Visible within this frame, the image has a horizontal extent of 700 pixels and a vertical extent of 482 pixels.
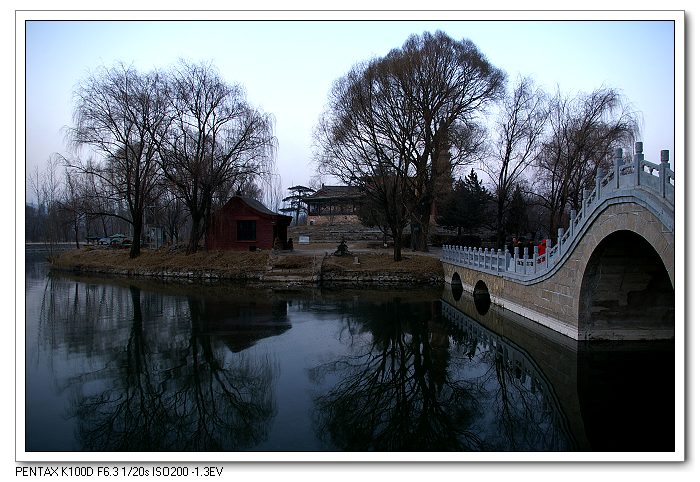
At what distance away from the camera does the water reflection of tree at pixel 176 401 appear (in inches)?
276

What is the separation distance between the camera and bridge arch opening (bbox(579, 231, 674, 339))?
Answer: 35.1 feet

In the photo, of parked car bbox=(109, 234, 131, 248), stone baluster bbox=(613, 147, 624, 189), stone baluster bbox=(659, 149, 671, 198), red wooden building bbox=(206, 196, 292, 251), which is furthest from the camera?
parked car bbox=(109, 234, 131, 248)

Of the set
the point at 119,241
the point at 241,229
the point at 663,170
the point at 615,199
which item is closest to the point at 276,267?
the point at 241,229

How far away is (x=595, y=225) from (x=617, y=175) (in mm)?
1344

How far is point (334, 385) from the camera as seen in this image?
30.7 feet

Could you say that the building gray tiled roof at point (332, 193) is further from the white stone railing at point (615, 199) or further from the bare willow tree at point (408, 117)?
the white stone railing at point (615, 199)

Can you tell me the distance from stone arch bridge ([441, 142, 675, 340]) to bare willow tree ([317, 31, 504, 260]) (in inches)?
576

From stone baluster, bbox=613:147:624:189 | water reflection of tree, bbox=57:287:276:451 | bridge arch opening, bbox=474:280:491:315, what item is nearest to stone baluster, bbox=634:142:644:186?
stone baluster, bbox=613:147:624:189

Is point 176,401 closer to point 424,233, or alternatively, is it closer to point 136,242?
point 424,233

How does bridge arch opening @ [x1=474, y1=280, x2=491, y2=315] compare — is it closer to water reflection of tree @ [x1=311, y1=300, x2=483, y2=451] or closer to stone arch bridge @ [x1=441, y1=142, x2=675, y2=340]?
stone arch bridge @ [x1=441, y1=142, x2=675, y2=340]

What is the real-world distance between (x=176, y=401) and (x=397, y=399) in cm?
380

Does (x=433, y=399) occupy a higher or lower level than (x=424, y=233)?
lower

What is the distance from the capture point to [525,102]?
91.9 feet
